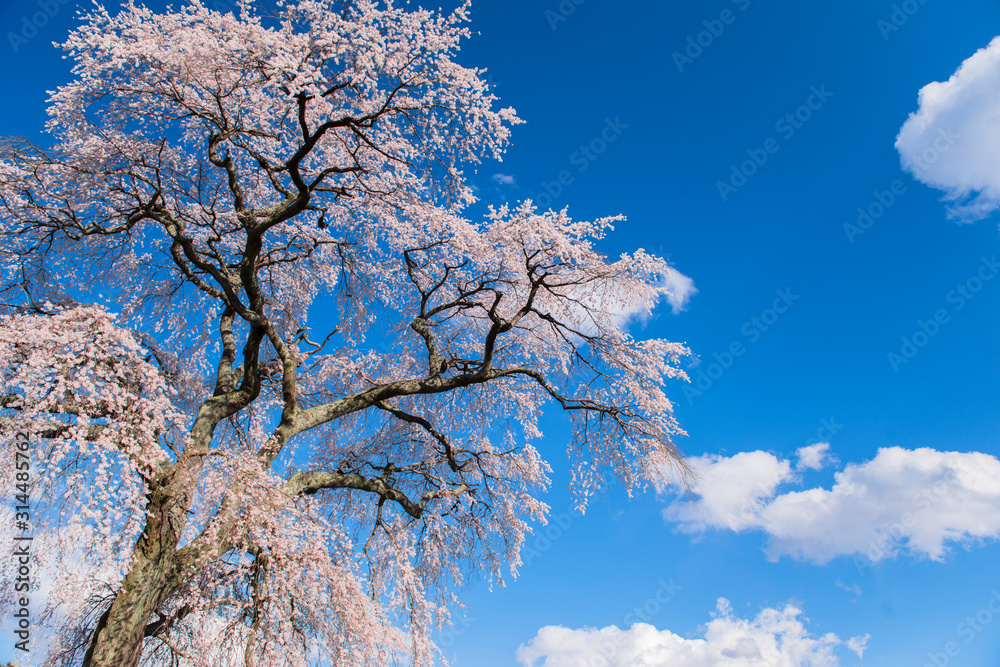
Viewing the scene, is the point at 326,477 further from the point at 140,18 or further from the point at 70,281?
the point at 140,18

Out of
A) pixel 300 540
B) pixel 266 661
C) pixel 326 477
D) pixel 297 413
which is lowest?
pixel 266 661

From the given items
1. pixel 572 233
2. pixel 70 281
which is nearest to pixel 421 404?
pixel 572 233

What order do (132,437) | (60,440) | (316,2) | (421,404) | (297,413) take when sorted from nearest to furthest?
(60,440), (132,437), (316,2), (297,413), (421,404)

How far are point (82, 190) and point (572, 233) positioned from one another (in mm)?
7263

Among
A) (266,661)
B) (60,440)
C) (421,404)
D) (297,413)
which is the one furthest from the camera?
(421,404)

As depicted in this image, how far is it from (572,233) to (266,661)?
682cm

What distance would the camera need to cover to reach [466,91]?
29.7 ft

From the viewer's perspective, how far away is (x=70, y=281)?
1030 cm

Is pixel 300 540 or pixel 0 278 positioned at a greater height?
pixel 0 278

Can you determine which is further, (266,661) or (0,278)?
(0,278)

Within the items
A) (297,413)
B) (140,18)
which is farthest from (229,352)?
(140,18)

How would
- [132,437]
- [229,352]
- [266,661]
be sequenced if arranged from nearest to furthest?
1. [132,437]
2. [266,661]
3. [229,352]

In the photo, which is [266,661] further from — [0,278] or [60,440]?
[0,278]

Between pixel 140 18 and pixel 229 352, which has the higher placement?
pixel 140 18
